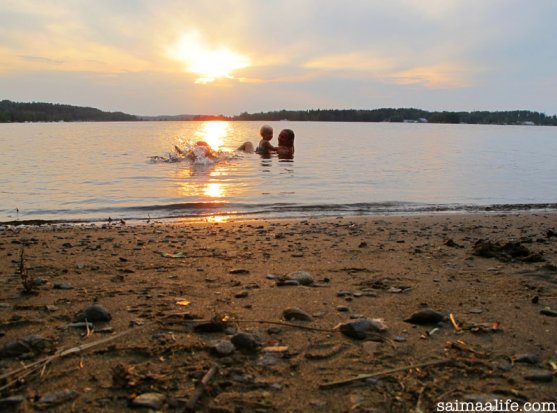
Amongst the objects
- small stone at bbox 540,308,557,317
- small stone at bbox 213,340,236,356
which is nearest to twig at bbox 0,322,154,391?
small stone at bbox 213,340,236,356

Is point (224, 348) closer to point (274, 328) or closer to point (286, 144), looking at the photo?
point (274, 328)

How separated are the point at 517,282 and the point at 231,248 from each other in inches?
154

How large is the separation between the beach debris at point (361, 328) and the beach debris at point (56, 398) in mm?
1979

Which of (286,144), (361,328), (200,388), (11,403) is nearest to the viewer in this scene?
(11,403)

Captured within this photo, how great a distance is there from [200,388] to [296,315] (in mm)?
1410

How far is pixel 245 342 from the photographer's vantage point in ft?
11.3

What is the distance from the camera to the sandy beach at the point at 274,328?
9.39 ft

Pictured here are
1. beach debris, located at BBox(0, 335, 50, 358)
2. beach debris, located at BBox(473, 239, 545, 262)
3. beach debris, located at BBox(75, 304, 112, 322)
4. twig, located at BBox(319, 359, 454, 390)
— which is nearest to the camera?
twig, located at BBox(319, 359, 454, 390)

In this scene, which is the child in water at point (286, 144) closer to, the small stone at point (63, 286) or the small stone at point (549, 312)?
the small stone at point (63, 286)

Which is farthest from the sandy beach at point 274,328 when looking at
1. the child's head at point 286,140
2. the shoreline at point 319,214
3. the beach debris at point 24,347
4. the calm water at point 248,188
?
the child's head at point 286,140

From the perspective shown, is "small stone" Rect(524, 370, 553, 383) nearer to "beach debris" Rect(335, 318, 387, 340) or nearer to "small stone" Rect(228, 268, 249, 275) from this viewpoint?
"beach debris" Rect(335, 318, 387, 340)

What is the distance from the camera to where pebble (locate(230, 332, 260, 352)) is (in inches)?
135

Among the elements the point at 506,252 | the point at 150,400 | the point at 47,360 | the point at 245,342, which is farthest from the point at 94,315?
the point at 506,252

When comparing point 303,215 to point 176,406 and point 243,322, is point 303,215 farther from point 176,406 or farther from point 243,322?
point 176,406
